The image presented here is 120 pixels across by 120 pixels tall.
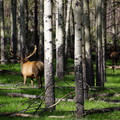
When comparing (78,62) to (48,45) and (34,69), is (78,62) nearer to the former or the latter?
(48,45)

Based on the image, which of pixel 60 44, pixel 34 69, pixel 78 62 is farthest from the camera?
pixel 60 44

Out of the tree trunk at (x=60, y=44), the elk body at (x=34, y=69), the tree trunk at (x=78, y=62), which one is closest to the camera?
the tree trunk at (x=78, y=62)

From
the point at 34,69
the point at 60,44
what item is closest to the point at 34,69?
the point at 34,69

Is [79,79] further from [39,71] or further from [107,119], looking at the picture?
[39,71]

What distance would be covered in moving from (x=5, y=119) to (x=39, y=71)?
19.6 ft

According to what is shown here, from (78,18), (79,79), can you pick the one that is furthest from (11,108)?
(78,18)

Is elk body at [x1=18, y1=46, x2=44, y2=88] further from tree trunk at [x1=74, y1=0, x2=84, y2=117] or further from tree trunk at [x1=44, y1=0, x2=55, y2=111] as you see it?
tree trunk at [x1=74, y1=0, x2=84, y2=117]

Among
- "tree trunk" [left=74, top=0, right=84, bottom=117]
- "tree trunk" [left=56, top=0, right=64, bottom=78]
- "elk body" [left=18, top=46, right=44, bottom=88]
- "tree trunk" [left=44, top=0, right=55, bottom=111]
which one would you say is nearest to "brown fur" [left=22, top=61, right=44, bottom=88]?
"elk body" [left=18, top=46, right=44, bottom=88]

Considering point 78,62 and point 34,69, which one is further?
point 34,69

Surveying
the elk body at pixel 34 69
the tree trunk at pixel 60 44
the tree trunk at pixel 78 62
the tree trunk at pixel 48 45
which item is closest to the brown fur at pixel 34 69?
the elk body at pixel 34 69

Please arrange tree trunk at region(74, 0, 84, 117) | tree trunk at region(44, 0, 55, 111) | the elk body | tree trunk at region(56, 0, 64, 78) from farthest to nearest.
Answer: tree trunk at region(56, 0, 64, 78) → the elk body → tree trunk at region(44, 0, 55, 111) → tree trunk at region(74, 0, 84, 117)

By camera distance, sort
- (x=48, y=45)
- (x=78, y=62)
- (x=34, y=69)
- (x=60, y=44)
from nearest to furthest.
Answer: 1. (x=78, y=62)
2. (x=48, y=45)
3. (x=34, y=69)
4. (x=60, y=44)

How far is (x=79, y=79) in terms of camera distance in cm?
800

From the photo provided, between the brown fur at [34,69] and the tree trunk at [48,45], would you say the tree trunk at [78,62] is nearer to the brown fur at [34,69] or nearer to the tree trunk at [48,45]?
the tree trunk at [48,45]
